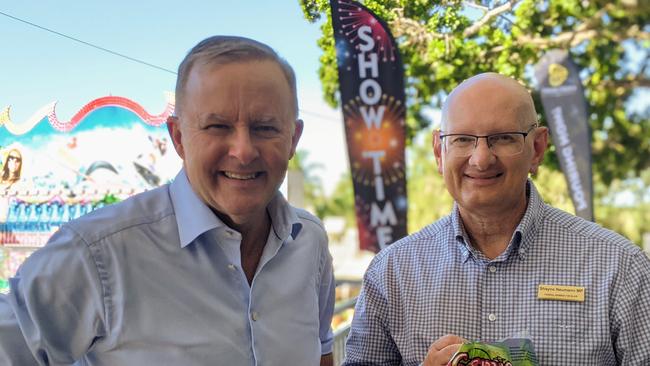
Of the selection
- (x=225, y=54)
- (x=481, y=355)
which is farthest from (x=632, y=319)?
(x=225, y=54)

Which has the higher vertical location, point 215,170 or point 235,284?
point 215,170

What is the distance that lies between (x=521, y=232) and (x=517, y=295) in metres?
0.16

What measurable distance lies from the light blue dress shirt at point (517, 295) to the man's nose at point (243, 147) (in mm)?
720

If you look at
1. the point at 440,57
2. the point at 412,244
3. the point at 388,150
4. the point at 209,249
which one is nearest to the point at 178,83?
the point at 209,249

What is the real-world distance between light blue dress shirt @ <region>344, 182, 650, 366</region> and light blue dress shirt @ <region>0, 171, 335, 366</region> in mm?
366

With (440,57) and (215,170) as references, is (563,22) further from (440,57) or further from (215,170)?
(215,170)

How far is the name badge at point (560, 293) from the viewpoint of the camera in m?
1.62

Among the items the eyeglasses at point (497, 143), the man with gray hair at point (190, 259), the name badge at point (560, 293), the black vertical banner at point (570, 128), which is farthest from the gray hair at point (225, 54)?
the black vertical banner at point (570, 128)

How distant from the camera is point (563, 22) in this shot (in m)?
4.62

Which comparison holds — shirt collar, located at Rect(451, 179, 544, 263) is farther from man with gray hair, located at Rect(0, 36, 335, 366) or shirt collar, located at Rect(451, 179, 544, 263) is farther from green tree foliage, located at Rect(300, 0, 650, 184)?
green tree foliage, located at Rect(300, 0, 650, 184)

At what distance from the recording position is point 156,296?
4.11 feet

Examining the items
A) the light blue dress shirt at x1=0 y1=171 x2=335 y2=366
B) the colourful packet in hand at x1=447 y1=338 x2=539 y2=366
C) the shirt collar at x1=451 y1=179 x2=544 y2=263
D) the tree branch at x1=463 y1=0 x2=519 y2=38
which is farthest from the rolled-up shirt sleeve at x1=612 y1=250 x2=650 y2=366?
the tree branch at x1=463 y1=0 x2=519 y2=38

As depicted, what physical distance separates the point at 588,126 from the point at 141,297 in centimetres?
378

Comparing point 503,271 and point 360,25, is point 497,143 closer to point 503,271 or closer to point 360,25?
point 503,271
